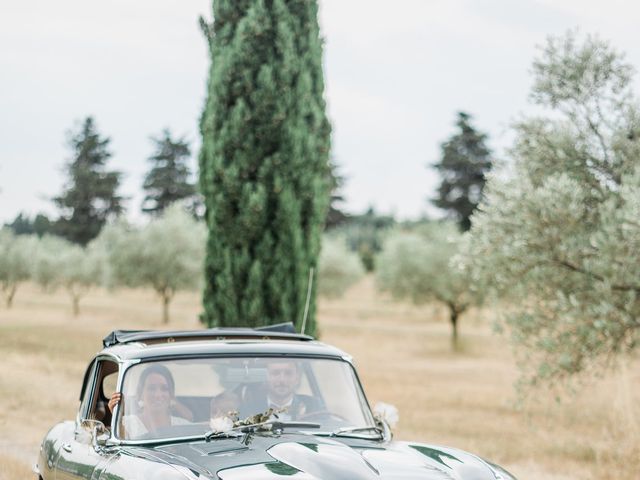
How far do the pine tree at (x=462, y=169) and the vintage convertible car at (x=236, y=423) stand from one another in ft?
193

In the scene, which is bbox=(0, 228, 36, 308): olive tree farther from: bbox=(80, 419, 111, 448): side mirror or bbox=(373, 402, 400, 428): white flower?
bbox=(373, 402, 400, 428): white flower

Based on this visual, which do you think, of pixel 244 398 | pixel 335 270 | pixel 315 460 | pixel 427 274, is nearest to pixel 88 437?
pixel 244 398

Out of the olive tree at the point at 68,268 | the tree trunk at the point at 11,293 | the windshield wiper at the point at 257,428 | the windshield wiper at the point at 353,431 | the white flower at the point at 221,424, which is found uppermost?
the white flower at the point at 221,424

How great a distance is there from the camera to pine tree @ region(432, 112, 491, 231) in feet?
213

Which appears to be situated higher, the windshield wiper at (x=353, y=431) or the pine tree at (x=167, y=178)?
the pine tree at (x=167, y=178)

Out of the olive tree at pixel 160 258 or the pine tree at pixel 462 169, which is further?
the pine tree at pixel 462 169

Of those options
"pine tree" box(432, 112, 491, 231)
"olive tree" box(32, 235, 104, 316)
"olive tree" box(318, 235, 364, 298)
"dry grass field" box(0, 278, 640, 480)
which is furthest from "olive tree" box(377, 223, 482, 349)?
"pine tree" box(432, 112, 491, 231)

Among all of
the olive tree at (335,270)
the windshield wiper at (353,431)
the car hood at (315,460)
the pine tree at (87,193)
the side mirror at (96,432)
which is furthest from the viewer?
the pine tree at (87,193)

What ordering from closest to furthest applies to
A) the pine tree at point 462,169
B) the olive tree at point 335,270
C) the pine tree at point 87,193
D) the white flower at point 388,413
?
the white flower at point 388,413 < the olive tree at point 335,270 < the pine tree at point 462,169 < the pine tree at point 87,193

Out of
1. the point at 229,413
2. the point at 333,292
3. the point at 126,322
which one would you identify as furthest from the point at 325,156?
the point at 333,292

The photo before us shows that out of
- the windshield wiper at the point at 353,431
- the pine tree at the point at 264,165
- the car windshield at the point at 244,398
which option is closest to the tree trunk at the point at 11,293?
the pine tree at the point at 264,165

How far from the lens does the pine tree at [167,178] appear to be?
82188 mm

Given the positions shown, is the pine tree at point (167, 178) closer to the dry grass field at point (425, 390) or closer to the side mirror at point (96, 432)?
the dry grass field at point (425, 390)

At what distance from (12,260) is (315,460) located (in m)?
36.8
